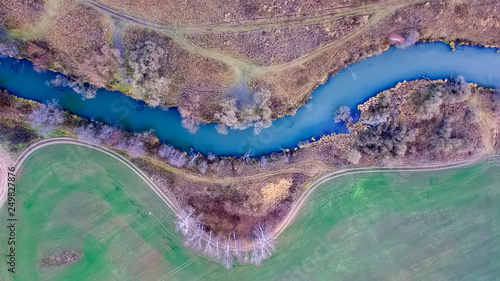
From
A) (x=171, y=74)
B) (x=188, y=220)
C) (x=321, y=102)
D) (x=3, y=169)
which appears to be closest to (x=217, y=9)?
(x=171, y=74)

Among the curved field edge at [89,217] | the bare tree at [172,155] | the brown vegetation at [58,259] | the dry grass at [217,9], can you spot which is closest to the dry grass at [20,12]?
the dry grass at [217,9]

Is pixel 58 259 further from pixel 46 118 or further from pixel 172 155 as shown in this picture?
pixel 172 155

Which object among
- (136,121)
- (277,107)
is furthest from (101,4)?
(277,107)

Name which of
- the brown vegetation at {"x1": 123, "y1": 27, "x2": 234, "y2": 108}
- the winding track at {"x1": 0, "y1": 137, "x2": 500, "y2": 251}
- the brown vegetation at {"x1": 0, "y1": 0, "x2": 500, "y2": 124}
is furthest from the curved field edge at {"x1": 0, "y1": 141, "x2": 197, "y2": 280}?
the brown vegetation at {"x1": 0, "y1": 0, "x2": 500, "y2": 124}

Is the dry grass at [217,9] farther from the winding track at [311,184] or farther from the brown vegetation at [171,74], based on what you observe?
the winding track at [311,184]

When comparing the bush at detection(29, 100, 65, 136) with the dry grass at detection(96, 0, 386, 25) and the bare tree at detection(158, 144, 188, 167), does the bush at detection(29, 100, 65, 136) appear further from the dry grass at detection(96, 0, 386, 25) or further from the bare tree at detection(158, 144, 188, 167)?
the dry grass at detection(96, 0, 386, 25)
